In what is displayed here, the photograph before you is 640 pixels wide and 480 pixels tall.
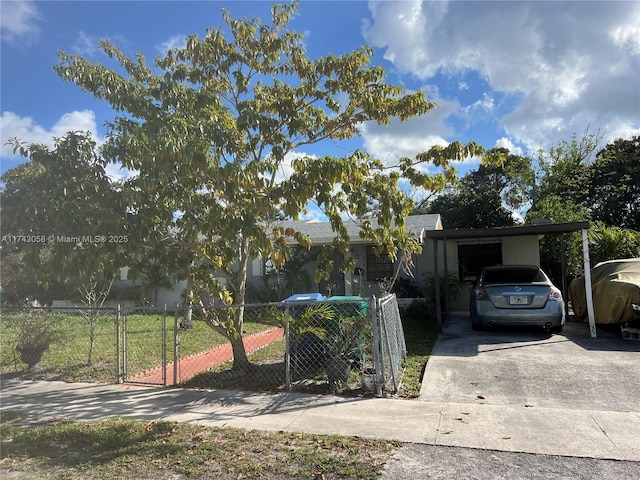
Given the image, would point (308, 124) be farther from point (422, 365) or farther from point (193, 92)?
point (422, 365)

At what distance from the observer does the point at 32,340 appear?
792 centimetres

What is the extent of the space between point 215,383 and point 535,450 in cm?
451

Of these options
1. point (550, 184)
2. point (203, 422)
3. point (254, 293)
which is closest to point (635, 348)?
point (203, 422)

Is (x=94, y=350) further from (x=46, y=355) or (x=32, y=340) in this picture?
(x=32, y=340)

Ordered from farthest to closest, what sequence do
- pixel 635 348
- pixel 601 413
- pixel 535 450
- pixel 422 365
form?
pixel 635 348 → pixel 422 365 → pixel 601 413 → pixel 535 450

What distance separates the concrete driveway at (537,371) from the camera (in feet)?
18.1

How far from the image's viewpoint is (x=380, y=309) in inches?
230

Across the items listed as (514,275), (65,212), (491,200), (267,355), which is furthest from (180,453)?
(491,200)

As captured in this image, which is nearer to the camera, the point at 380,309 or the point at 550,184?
the point at 380,309

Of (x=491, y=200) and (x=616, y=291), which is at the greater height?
(x=491, y=200)

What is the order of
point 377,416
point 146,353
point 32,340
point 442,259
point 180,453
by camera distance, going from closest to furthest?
1. point 180,453
2. point 377,416
3. point 32,340
4. point 146,353
5. point 442,259

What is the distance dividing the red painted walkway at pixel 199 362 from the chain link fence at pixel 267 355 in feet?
0.07

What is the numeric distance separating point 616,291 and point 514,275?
1944mm

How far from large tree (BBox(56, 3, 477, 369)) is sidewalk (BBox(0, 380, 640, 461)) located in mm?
1442
